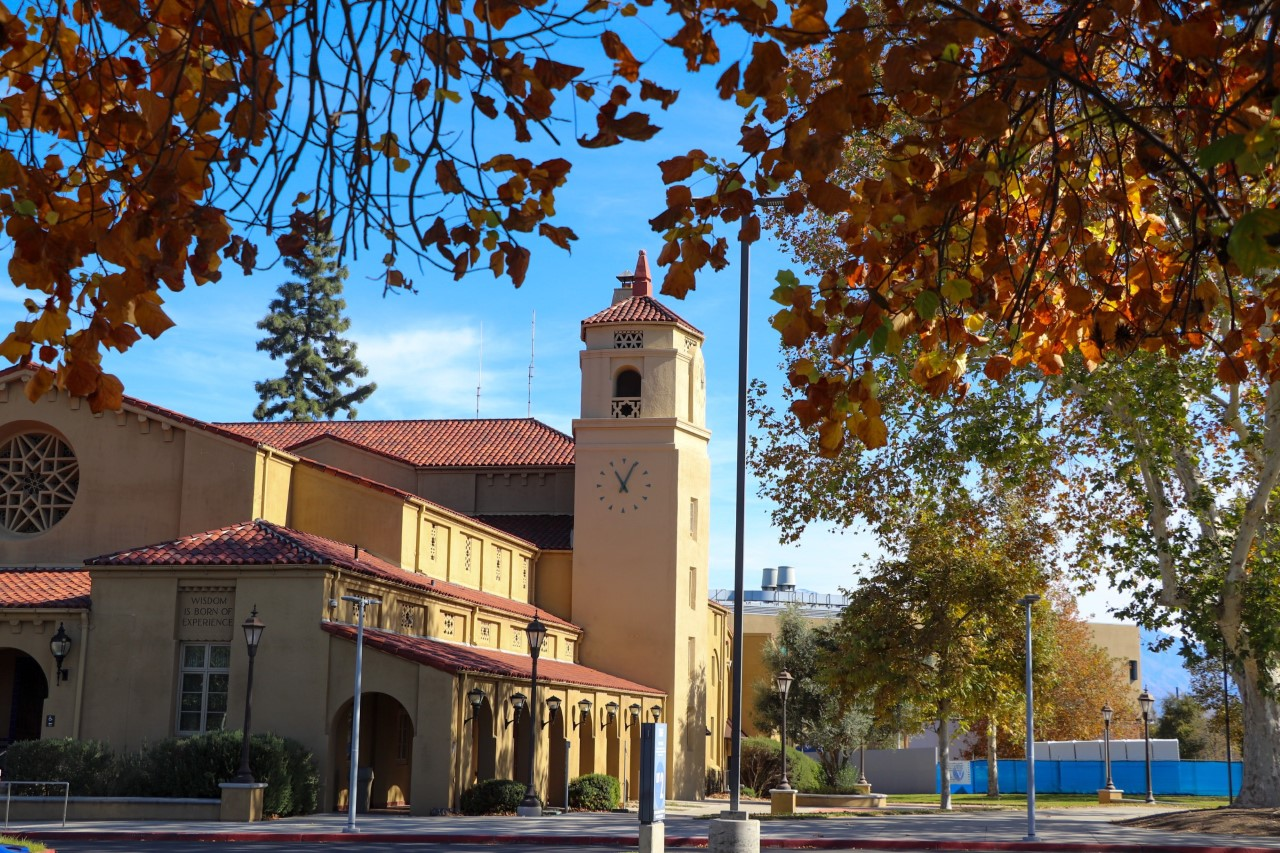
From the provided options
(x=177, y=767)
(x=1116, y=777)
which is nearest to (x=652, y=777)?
(x=177, y=767)

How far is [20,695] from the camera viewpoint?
3650 centimetres

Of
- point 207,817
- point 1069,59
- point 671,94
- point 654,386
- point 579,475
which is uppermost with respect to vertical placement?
point 654,386

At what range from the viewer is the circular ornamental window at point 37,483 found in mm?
39375

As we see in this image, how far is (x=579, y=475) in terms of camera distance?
49.1m

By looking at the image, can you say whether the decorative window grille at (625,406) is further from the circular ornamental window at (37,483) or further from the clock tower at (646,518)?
the circular ornamental window at (37,483)

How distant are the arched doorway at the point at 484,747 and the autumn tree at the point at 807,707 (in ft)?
68.7

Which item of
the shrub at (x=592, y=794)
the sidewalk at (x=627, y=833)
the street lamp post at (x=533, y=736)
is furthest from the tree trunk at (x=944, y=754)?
the street lamp post at (x=533, y=736)

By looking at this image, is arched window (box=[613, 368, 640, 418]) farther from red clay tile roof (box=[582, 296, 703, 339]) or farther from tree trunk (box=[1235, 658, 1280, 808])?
tree trunk (box=[1235, 658, 1280, 808])

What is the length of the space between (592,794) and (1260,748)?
1683cm

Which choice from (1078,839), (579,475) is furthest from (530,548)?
(1078,839)

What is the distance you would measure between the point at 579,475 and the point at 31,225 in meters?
42.6

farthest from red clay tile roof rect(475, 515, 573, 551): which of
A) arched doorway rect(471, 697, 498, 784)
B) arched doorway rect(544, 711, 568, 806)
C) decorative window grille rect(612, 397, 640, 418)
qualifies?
arched doorway rect(471, 697, 498, 784)

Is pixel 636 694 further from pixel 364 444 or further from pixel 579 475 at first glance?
pixel 364 444

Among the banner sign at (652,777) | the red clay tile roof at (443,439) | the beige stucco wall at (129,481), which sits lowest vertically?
the banner sign at (652,777)
